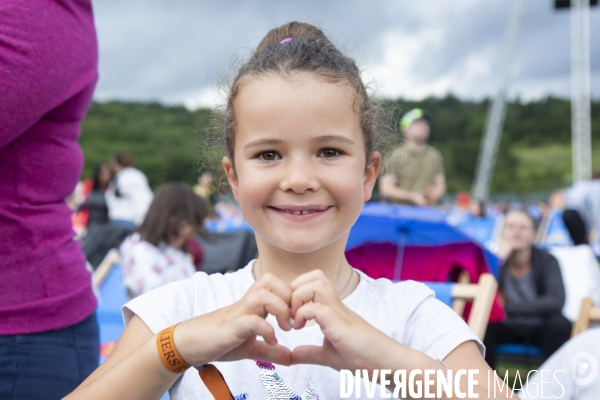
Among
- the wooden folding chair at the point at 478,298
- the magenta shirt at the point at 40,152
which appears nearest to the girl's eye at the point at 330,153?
the magenta shirt at the point at 40,152

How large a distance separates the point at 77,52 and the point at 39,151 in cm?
24

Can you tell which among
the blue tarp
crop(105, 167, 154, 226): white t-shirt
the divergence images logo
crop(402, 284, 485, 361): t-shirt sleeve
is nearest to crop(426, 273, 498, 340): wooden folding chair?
the divergence images logo

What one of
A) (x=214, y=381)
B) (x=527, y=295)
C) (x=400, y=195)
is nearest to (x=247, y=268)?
(x=214, y=381)

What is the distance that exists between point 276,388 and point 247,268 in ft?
1.03

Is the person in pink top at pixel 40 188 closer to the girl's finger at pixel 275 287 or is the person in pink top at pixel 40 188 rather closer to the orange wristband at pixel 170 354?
the orange wristband at pixel 170 354

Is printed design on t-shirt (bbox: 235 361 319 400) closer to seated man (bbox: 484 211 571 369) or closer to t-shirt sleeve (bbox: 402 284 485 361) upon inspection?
t-shirt sleeve (bbox: 402 284 485 361)

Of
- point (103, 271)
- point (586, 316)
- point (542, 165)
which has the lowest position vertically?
point (542, 165)

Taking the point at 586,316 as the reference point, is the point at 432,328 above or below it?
above

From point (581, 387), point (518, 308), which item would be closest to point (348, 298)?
point (581, 387)

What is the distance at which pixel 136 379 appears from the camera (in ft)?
3.38

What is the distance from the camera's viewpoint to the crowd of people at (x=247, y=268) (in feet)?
3.24

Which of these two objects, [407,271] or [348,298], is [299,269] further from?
[407,271]

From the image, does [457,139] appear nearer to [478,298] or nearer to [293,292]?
[478,298]

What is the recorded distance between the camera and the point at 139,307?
1.18 meters
